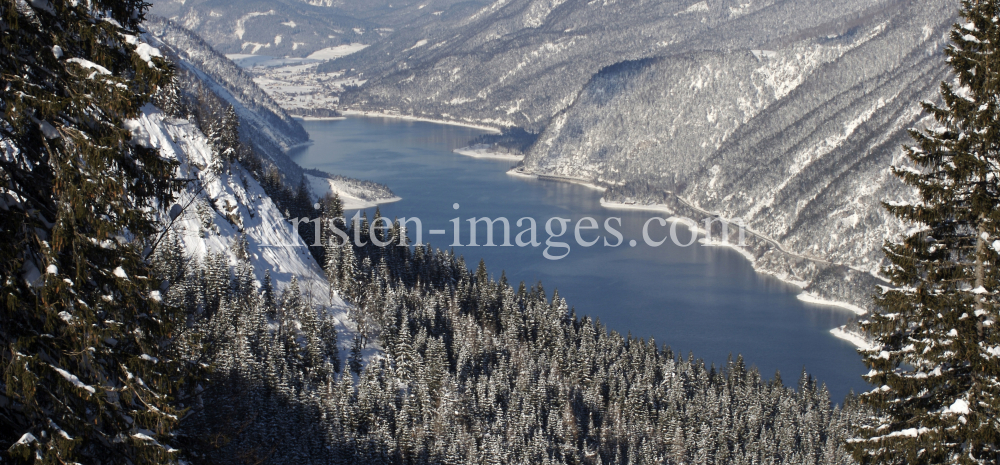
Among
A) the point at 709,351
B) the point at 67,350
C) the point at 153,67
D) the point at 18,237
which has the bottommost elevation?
the point at 709,351

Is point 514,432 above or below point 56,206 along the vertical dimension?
below

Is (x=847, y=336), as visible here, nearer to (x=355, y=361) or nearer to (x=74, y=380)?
(x=355, y=361)

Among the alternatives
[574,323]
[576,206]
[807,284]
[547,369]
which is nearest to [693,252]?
[807,284]

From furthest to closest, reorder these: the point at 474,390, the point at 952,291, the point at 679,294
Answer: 1. the point at 679,294
2. the point at 474,390
3. the point at 952,291

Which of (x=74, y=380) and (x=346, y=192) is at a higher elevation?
(x=346, y=192)

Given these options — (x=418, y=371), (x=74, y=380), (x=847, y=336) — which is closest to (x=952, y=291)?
(x=74, y=380)

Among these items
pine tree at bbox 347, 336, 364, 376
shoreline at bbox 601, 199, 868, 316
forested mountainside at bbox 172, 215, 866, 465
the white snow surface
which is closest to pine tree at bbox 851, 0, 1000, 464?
forested mountainside at bbox 172, 215, 866, 465

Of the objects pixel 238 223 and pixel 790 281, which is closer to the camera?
pixel 238 223

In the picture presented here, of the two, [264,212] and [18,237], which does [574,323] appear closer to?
[264,212]
